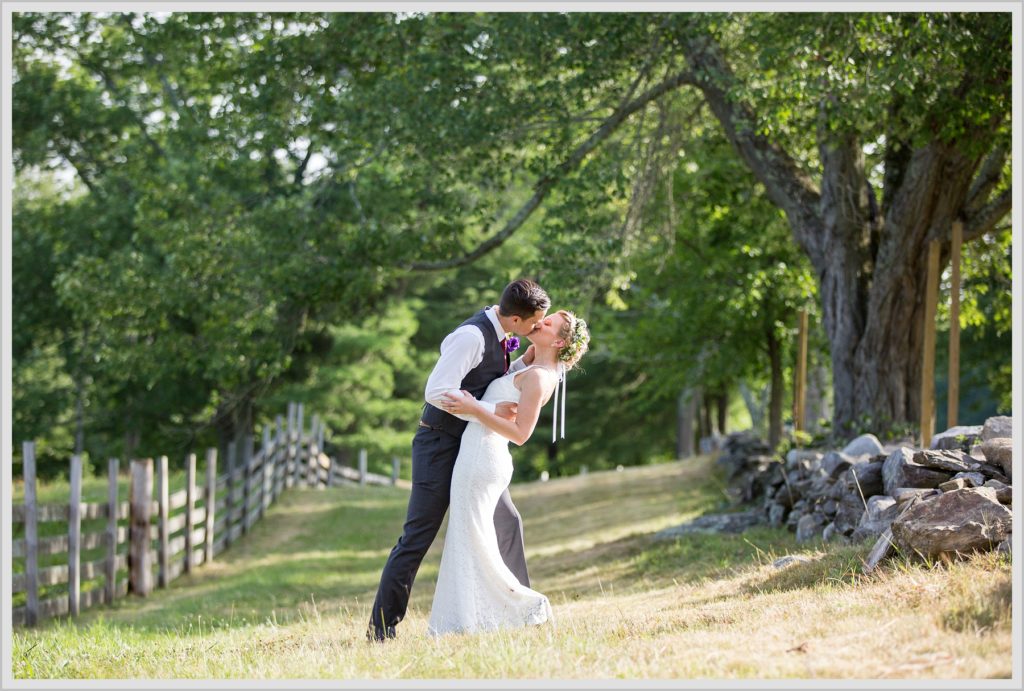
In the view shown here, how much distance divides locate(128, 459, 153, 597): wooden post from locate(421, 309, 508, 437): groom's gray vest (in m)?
6.61

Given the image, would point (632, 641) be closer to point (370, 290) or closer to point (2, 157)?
point (2, 157)

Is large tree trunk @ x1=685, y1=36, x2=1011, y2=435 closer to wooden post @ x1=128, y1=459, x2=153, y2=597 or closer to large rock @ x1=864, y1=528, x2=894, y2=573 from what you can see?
large rock @ x1=864, y1=528, x2=894, y2=573

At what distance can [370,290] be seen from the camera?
1357 centimetres

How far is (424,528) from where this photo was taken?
20.5 ft

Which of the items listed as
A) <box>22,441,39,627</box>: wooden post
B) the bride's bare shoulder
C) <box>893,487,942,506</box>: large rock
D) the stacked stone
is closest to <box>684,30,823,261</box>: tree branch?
the stacked stone

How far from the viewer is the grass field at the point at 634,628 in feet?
14.8

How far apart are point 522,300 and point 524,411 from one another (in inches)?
23.8

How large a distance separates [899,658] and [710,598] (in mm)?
2830

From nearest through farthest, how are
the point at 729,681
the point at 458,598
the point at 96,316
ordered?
the point at 729,681
the point at 458,598
the point at 96,316

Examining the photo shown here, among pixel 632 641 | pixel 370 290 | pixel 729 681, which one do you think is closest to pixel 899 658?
pixel 729 681

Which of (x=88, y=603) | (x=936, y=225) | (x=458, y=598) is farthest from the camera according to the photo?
(x=936, y=225)

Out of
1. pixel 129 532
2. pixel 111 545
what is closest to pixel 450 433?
pixel 111 545

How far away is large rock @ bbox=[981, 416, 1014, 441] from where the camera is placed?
820 centimetres

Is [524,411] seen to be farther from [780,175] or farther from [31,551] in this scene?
[780,175]
